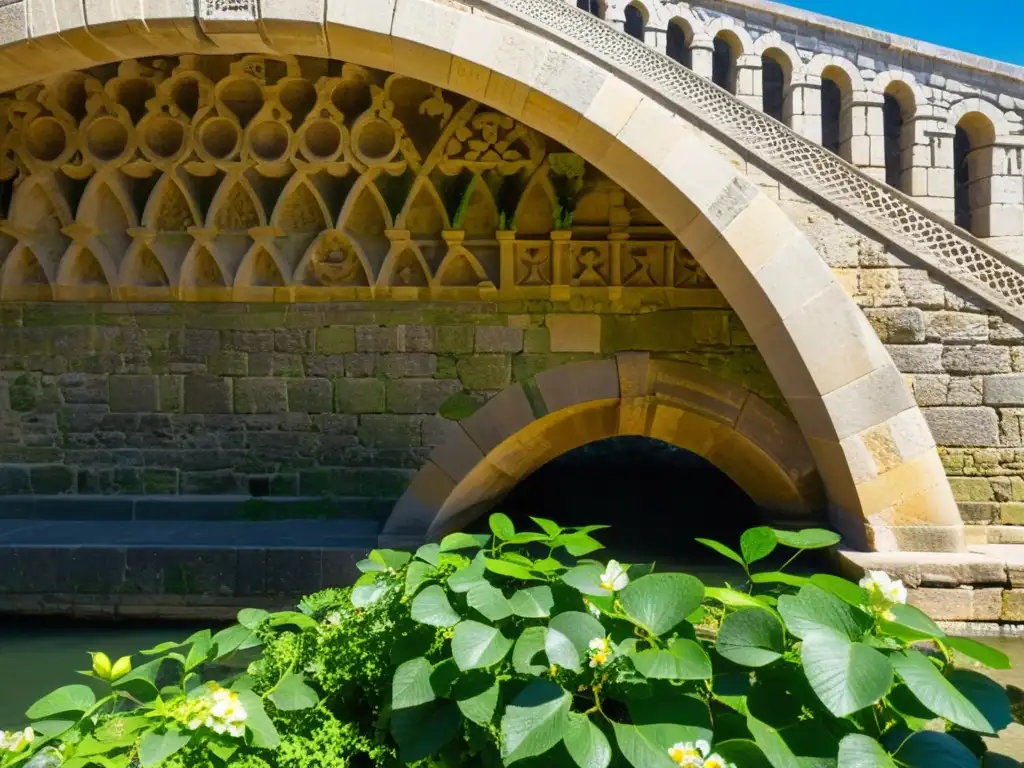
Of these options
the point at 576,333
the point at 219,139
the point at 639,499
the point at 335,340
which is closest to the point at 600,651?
the point at 576,333

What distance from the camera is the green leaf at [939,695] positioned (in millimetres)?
1086

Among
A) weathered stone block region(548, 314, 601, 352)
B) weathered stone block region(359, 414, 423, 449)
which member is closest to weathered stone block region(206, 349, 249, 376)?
weathered stone block region(359, 414, 423, 449)

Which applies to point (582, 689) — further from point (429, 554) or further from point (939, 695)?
point (939, 695)

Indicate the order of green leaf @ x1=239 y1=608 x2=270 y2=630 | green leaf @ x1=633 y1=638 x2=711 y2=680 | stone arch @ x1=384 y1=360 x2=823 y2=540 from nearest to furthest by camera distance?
green leaf @ x1=633 y1=638 x2=711 y2=680 < green leaf @ x1=239 y1=608 x2=270 y2=630 < stone arch @ x1=384 y1=360 x2=823 y2=540

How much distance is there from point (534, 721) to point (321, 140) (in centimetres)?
440

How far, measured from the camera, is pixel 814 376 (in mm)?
3500

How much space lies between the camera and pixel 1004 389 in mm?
3686

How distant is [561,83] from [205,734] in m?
3.27

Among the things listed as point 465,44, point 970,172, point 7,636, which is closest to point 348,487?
point 7,636

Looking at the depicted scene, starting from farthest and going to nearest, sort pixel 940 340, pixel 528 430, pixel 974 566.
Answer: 1. pixel 528 430
2. pixel 940 340
3. pixel 974 566

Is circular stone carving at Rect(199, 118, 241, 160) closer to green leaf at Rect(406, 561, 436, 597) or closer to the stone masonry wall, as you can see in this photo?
the stone masonry wall

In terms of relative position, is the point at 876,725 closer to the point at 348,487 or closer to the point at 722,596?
the point at 722,596

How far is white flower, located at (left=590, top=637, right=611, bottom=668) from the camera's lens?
1.22m

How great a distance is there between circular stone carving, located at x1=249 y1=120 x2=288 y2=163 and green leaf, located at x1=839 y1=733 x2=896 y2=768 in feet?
15.2
